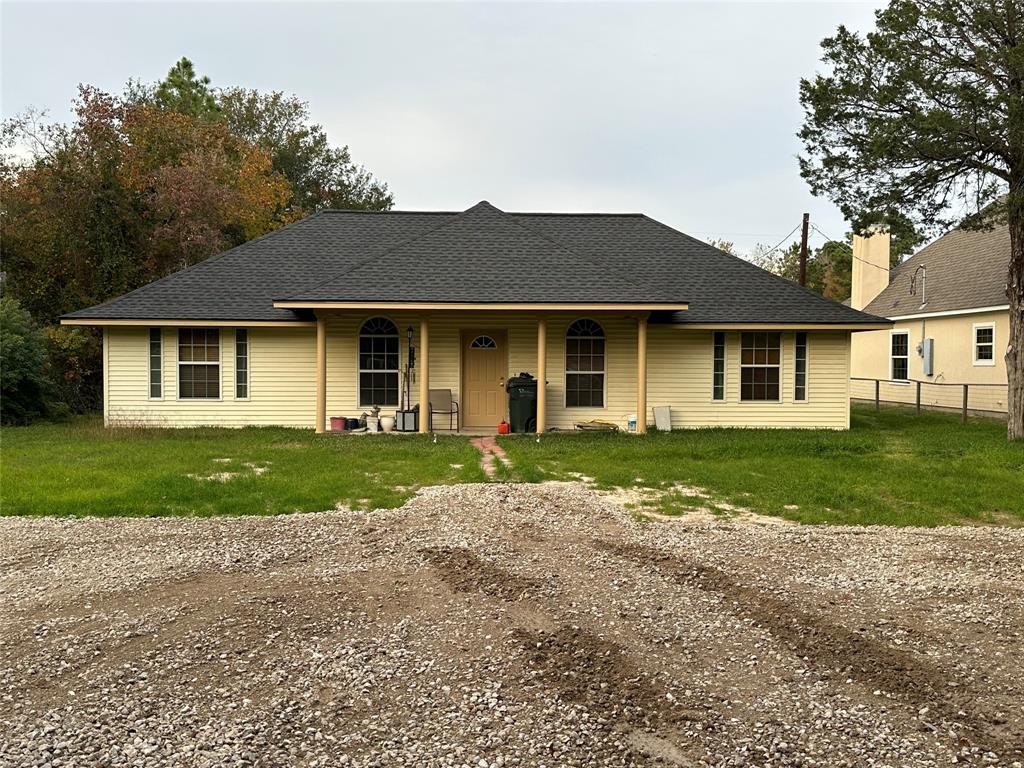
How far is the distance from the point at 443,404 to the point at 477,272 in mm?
2948

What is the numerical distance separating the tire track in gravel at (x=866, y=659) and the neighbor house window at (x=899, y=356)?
887 inches

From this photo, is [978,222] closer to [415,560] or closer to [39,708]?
[415,560]

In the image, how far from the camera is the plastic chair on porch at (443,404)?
52.3 ft

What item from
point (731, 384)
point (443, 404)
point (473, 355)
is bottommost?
point (443, 404)

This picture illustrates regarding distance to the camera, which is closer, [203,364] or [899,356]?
[203,364]

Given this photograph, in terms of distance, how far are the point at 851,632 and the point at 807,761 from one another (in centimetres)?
168

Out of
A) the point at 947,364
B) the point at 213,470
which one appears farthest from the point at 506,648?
the point at 947,364

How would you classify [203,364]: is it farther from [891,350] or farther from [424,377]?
[891,350]

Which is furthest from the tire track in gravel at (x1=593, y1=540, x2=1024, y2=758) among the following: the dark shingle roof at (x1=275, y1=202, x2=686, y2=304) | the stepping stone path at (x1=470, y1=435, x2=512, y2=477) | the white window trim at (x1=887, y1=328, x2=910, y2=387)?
the white window trim at (x1=887, y1=328, x2=910, y2=387)

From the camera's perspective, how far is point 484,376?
16.4 meters

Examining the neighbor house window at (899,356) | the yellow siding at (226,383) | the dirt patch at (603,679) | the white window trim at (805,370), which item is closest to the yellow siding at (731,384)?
the white window trim at (805,370)

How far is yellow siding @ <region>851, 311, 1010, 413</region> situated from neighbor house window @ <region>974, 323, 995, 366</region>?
0.43 feet

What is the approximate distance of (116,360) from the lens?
16.1 meters

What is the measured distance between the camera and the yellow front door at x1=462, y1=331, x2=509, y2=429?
642 inches
